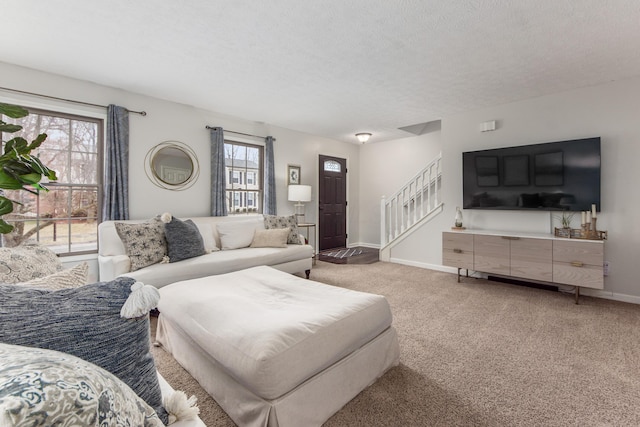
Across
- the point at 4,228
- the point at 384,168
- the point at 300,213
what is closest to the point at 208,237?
the point at 300,213

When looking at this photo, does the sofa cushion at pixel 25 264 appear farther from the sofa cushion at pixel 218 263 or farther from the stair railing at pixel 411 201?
the stair railing at pixel 411 201

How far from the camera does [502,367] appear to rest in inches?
79.6

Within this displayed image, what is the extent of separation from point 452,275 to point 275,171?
3302mm

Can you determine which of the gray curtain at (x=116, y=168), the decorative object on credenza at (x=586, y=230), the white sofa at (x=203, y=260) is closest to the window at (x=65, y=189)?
the gray curtain at (x=116, y=168)

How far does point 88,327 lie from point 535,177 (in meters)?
4.54

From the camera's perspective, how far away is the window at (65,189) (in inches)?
122

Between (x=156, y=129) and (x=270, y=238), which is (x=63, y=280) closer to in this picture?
(x=270, y=238)

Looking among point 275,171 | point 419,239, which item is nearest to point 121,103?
point 275,171

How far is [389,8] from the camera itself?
207 centimetres

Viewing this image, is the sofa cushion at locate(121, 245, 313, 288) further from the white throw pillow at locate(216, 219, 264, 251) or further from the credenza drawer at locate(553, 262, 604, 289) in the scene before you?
the credenza drawer at locate(553, 262, 604, 289)

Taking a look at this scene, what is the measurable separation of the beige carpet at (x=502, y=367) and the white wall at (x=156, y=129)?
228 cm

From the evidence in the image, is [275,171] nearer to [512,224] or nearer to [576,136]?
[512,224]

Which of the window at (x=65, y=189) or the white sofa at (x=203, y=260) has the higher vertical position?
the window at (x=65, y=189)

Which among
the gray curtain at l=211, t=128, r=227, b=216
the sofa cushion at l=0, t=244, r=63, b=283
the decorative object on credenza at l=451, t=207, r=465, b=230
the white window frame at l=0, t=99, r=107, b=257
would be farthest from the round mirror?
the decorative object on credenza at l=451, t=207, r=465, b=230
